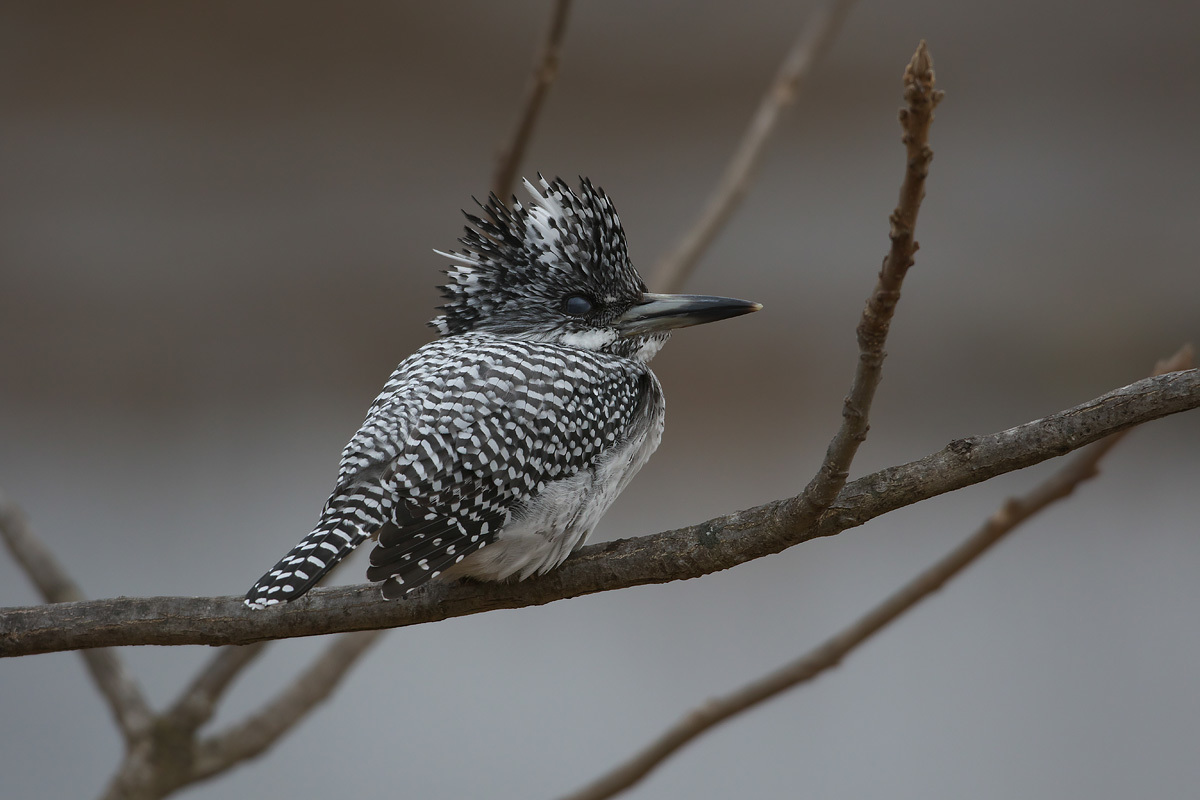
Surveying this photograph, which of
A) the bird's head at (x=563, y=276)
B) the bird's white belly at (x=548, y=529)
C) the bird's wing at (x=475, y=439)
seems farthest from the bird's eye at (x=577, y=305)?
the bird's white belly at (x=548, y=529)

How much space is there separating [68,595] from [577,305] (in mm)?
1094

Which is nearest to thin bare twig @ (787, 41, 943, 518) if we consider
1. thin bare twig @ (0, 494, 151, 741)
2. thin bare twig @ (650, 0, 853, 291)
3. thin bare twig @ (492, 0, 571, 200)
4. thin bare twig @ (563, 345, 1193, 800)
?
thin bare twig @ (563, 345, 1193, 800)

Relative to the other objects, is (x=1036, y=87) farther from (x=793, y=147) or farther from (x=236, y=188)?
(x=236, y=188)

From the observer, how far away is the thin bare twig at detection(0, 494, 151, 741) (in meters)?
1.78

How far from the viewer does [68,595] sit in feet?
5.85

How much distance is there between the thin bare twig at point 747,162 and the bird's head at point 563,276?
0.61 metres

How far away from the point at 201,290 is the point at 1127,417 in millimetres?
2986

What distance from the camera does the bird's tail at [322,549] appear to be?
1.06 m

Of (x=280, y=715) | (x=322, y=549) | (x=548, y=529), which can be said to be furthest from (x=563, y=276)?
(x=280, y=715)

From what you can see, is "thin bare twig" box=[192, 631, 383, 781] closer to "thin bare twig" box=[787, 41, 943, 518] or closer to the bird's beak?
the bird's beak

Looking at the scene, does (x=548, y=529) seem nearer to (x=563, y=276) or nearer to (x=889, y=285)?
(x=563, y=276)

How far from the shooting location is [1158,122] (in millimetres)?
3158

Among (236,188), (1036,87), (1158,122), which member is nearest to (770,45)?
(1036,87)

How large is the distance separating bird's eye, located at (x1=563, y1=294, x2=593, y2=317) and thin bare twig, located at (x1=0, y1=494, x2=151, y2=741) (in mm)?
1052
